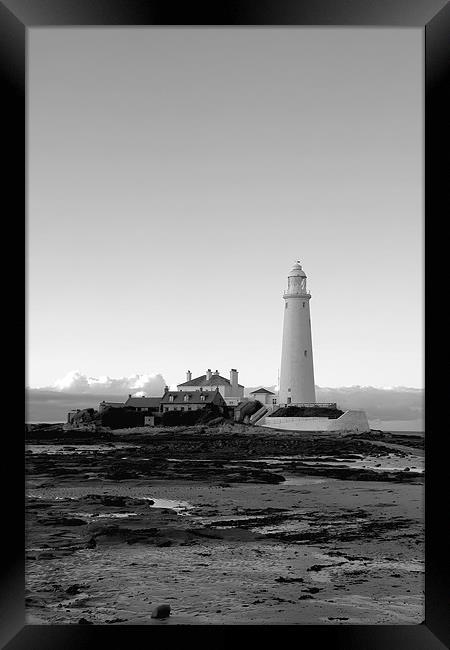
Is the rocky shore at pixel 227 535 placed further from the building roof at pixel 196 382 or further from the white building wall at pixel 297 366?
the building roof at pixel 196 382

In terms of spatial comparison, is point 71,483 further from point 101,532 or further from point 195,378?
point 195,378

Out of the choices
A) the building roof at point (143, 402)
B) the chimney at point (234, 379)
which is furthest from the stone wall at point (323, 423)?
the building roof at point (143, 402)

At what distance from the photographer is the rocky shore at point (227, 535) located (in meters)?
6.63

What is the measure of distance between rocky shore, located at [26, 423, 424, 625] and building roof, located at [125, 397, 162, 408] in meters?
2.74

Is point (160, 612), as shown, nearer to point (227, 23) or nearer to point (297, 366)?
point (227, 23)

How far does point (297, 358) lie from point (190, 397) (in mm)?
3446

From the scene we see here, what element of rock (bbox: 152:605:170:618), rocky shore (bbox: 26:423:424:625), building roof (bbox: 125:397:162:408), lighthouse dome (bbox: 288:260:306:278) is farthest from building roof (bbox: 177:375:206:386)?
rock (bbox: 152:605:170:618)

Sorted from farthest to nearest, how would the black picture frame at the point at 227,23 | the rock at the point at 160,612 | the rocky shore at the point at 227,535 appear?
the rocky shore at the point at 227,535, the rock at the point at 160,612, the black picture frame at the point at 227,23

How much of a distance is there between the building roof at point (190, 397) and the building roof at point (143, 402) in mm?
212

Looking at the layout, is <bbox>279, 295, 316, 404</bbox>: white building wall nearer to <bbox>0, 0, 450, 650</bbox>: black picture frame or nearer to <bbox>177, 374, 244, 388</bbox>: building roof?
<bbox>177, 374, 244, 388</bbox>: building roof

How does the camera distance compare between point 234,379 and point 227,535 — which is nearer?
point 227,535

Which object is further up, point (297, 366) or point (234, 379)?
point (297, 366)

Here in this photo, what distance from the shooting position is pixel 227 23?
1.52 meters

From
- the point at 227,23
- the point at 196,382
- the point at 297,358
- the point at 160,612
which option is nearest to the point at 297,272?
the point at 297,358
